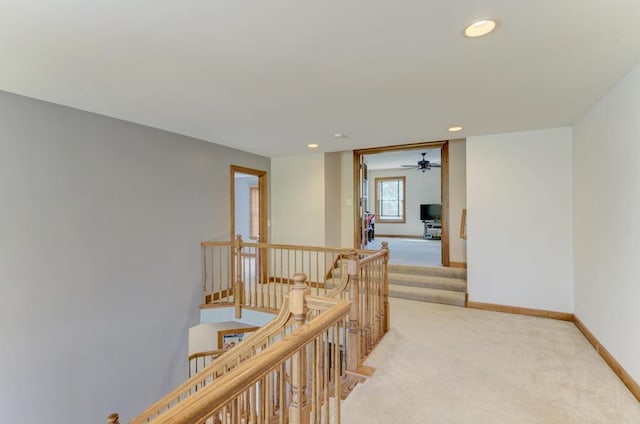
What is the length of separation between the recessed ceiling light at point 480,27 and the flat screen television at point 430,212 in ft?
24.7

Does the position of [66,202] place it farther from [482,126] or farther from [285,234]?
[482,126]

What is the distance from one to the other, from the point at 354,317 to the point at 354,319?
0.02 m

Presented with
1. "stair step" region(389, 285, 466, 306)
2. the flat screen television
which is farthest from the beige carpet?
the flat screen television

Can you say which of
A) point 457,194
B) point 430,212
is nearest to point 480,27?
point 457,194

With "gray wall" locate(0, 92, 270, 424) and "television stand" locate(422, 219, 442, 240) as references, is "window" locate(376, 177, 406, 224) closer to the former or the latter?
"television stand" locate(422, 219, 442, 240)

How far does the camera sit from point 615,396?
2.17 m

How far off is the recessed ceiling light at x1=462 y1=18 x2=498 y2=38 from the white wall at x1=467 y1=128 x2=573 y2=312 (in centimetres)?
267

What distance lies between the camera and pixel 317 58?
2.02 m

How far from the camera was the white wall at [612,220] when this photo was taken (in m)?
2.19

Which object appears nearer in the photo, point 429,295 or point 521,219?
point 521,219

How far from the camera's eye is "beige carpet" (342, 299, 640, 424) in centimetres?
201

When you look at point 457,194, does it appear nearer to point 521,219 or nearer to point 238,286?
point 521,219

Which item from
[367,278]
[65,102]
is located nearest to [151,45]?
[65,102]

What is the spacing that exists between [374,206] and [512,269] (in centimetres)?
650
